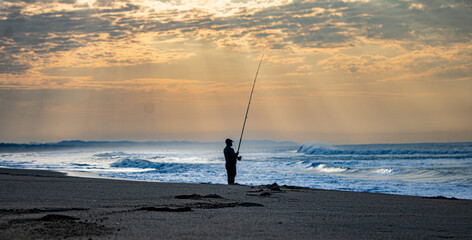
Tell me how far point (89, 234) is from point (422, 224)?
10.9 feet

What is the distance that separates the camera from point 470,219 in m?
5.46

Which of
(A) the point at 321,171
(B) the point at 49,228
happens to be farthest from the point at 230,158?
(A) the point at 321,171

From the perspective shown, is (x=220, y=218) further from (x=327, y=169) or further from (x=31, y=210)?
(x=327, y=169)

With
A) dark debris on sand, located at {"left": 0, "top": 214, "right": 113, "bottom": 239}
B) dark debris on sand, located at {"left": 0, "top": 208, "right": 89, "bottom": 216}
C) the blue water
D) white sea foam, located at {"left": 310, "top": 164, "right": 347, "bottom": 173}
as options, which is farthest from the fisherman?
white sea foam, located at {"left": 310, "top": 164, "right": 347, "bottom": 173}

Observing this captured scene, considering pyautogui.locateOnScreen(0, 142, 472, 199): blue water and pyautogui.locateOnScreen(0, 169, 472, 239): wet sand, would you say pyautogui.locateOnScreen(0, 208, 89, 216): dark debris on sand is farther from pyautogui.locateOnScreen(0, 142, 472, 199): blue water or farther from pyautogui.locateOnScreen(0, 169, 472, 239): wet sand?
pyautogui.locateOnScreen(0, 142, 472, 199): blue water

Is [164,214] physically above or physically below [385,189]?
below

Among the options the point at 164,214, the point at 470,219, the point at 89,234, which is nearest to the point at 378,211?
the point at 470,219

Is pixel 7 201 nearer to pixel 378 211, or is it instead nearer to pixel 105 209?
pixel 105 209

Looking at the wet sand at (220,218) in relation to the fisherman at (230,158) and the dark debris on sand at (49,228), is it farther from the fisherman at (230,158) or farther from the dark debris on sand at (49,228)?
the fisherman at (230,158)

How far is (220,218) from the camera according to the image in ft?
15.3

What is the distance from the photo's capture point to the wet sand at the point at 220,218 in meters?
→ 3.81

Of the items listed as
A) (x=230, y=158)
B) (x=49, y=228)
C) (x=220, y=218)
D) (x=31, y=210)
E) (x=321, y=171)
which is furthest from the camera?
(x=321, y=171)

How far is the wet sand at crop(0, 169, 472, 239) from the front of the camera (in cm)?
381

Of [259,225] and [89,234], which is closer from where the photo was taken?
[89,234]
